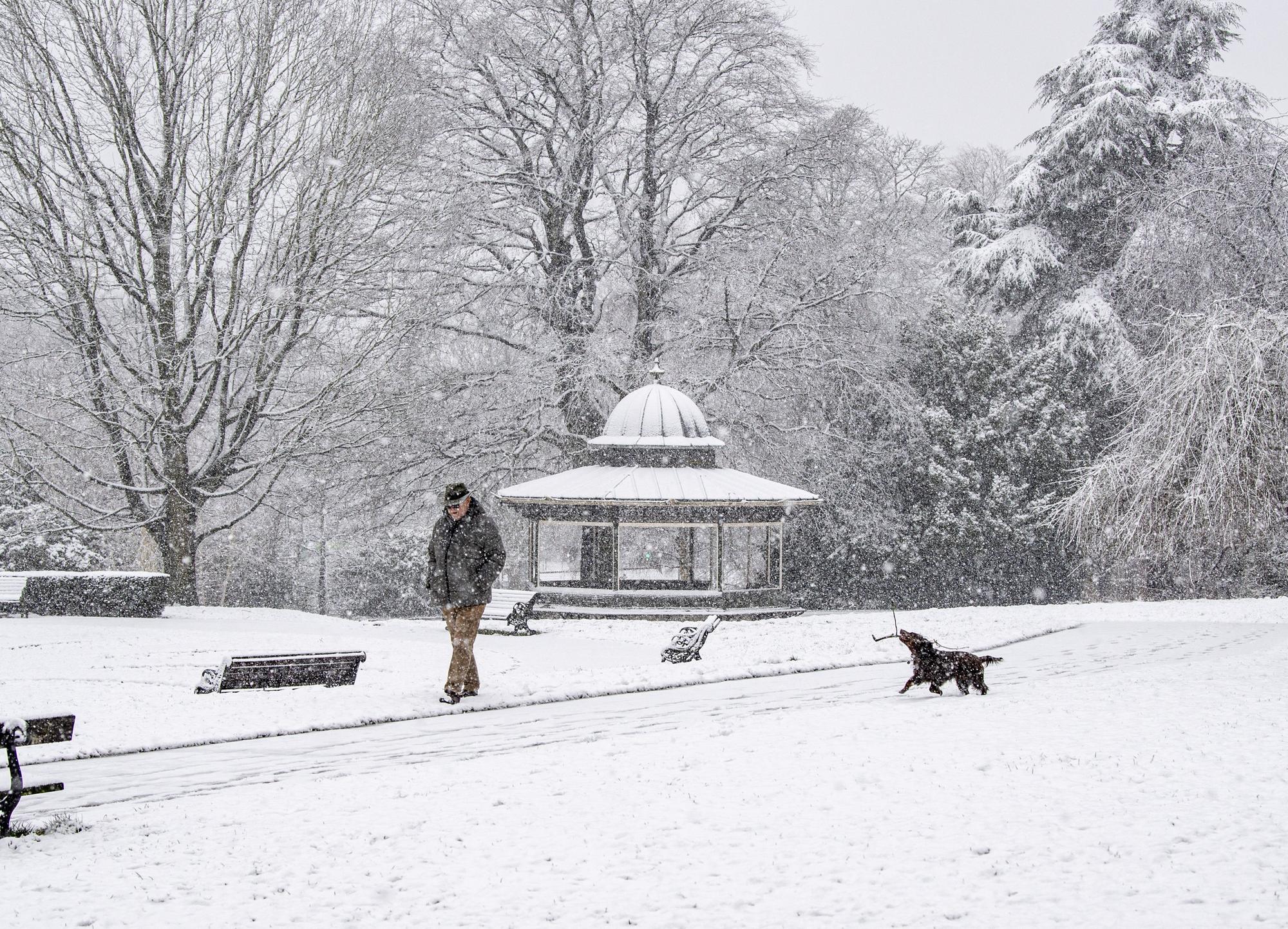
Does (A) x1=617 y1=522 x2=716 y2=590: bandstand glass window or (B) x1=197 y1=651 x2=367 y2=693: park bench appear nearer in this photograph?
(B) x1=197 y1=651 x2=367 y2=693: park bench

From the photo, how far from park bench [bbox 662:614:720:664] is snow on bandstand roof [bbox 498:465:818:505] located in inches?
302

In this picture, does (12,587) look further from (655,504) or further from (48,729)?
(48,729)

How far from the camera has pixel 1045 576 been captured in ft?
114

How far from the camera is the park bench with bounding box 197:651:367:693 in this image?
474 inches

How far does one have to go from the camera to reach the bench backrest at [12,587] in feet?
68.4

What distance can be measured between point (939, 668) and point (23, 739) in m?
7.91

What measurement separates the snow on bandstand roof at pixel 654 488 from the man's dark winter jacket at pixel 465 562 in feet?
38.1

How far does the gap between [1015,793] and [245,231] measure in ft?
69.0

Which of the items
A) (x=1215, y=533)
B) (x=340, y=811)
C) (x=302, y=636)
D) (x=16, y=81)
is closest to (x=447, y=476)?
(x=302, y=636)

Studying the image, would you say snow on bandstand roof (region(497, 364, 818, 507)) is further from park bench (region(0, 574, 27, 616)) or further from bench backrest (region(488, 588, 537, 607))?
park bench (region(0, 574, 27, 616))

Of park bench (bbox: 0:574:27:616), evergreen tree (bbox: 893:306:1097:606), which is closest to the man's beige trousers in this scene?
park bench (bbox: 0:574:27:616)

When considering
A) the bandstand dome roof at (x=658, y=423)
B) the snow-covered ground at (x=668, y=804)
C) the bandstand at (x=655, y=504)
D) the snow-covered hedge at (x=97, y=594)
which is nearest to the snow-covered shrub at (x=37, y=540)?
the snow-covered hedge at (x=97, y=594)

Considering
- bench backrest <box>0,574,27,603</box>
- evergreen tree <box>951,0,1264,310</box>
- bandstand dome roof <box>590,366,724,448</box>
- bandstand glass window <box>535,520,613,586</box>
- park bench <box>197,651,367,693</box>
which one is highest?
evergreen tree <box>951,0,1264,310</box>

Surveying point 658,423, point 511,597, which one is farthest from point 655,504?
point 511,597
